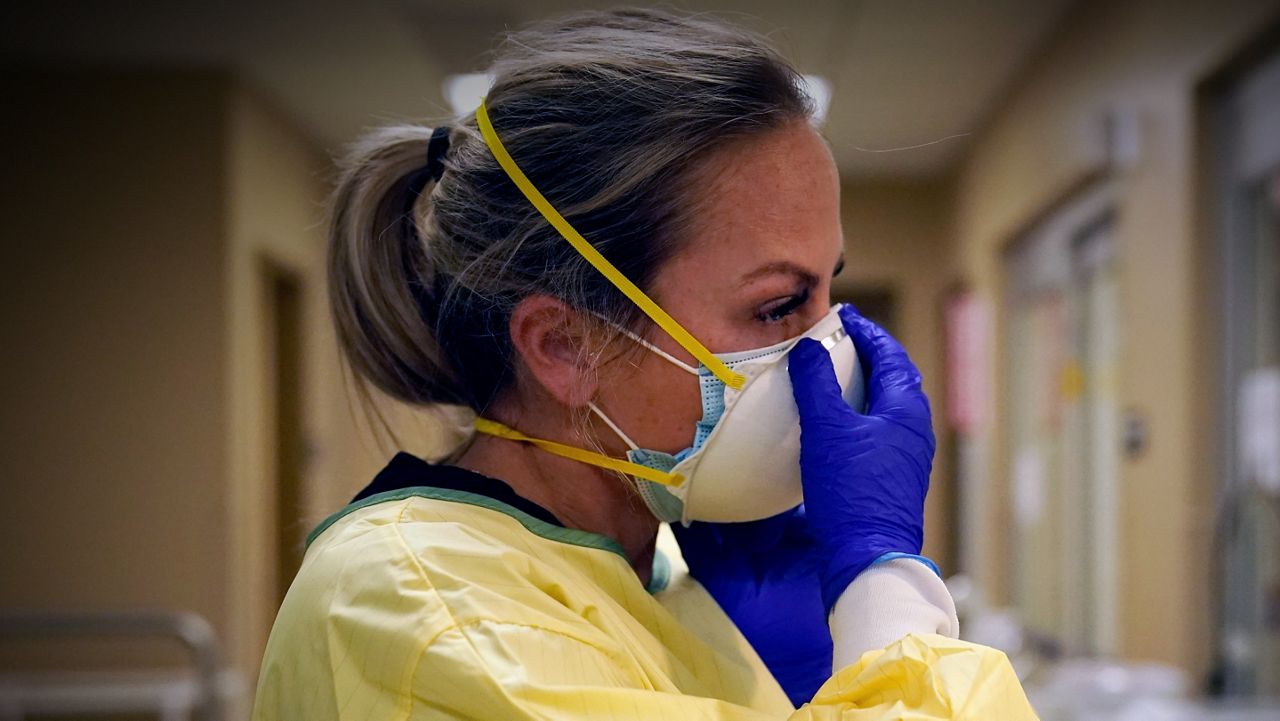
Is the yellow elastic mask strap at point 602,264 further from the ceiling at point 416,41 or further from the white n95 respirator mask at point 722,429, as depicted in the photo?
the ceiling at point 416,41

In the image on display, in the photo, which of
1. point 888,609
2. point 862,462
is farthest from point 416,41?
point 888,609

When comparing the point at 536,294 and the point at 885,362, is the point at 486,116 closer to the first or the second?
the point at 536,294

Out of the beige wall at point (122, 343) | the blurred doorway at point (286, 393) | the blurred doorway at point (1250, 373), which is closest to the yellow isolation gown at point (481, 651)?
the blurred doorway at point (1250, 373)

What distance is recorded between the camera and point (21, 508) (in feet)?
15.4

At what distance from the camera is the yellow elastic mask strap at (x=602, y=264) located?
0.98 meters

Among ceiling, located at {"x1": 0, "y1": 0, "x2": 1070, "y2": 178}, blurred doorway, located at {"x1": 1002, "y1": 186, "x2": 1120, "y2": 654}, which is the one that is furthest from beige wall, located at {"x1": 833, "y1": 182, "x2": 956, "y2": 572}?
ceiling, located at {"x1": 0, "y1": 0, "x2": 1070, "y2": 178}

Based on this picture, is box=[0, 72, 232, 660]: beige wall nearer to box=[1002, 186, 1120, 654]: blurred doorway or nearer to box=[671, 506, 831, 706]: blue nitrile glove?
box=[1002, 186, 1120, 654]: blurred doorway

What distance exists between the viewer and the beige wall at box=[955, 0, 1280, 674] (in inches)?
122

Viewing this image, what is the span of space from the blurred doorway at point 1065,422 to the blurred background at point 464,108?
0.07 feet

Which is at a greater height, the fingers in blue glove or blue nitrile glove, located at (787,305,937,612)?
the fingers in blue glove

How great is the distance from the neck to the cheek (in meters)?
0.05

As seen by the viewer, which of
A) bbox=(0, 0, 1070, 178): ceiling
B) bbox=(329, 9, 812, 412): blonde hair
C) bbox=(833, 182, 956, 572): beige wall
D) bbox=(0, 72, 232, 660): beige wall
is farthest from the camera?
bbox=(833, 182, 956, 572): beige wall

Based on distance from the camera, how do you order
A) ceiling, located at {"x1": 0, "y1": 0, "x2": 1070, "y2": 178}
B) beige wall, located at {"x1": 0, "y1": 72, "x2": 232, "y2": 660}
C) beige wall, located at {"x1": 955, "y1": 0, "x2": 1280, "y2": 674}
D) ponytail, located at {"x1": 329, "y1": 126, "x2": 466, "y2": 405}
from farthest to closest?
beige wall, located at {"x1": 0, "y1": 72, "x2": 232, "y2": 660}, ceiling, located at {"x1": 0, "y1": 0, "x2": 1070, "y2": 178}, beige wall, located at {"x1": 955, "y1": 0, "x2": 1280, "y2": 674}, ponytail, located at {"x1": 329, "y1": 126, "x2": 466, "y2": 405}

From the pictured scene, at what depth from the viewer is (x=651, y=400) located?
1018mm
